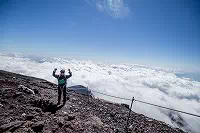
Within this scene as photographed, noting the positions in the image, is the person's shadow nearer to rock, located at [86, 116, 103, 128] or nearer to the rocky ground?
the rocky ground

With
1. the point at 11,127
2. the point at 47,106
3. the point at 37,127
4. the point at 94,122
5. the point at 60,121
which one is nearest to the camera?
the point at 11,127

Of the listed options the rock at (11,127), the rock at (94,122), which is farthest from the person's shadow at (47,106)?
the rock at (11,127)

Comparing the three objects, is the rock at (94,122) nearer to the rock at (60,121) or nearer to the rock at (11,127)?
the rock at (60,121)

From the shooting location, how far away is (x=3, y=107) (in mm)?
9812

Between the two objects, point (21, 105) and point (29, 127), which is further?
point (21, 105)

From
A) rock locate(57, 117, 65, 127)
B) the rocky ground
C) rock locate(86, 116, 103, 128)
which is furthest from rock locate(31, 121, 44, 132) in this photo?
rock locate(86, 116, 103, 128)

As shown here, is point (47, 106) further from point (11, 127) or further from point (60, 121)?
point (11, 127)

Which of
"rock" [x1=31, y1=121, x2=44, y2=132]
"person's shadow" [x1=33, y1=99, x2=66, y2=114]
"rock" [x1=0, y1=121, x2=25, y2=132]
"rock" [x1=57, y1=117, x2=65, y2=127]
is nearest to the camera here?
"rock" [x1=0, y1=121, x2=25, y2=132]

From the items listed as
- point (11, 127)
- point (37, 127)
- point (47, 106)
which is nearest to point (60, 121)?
point (37, 127)

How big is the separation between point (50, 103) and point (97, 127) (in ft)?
16.3

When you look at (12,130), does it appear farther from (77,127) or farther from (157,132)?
(157,132)

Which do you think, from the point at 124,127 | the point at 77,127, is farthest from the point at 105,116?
the point at 77,127

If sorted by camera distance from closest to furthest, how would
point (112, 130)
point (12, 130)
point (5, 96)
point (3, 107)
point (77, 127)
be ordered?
1. point (12, 130)
2. point (77, 127)
3. point (112, 130)
4. point (3, 107)
5. point (5, 96)

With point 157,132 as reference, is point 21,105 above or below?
above
